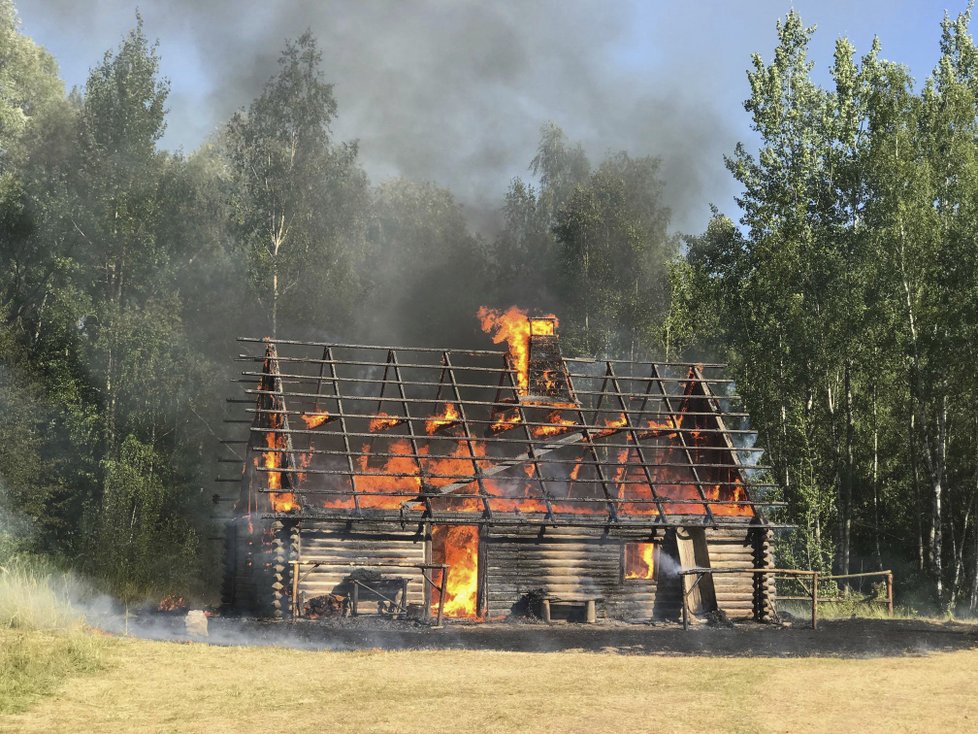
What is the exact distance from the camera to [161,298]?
43.8 m

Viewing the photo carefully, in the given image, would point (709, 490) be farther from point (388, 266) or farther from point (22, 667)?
point (388, 266)

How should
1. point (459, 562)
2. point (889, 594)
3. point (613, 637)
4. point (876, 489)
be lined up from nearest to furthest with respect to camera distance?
point (613, 637) < point (459, 562) < point (889, 594) < point (876, 489)

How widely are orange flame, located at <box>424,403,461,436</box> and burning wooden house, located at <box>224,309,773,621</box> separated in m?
0.09

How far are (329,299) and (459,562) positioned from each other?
2220 centimetres

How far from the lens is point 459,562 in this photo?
27953 millimetres

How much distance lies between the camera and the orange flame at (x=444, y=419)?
27.9 metres

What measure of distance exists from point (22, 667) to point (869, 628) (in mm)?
18602

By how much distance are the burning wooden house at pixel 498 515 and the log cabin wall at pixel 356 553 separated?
3 centimetres

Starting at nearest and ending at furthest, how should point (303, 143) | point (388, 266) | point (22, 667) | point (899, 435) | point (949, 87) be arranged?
1. point (22, 667)
2. point (949, 87)
3. point (899, 435)
4. point (303, 143)
5. point (388, 266)

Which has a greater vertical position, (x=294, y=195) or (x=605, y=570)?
(x=294, y=195)

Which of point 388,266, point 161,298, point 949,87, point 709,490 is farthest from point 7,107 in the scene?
point 949,87

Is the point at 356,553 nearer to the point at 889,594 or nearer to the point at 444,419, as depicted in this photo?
the point at 444,419

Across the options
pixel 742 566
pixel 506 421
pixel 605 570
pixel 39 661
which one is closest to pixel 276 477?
pixel 506 421

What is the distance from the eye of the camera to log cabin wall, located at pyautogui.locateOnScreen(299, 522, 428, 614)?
83.3ft
